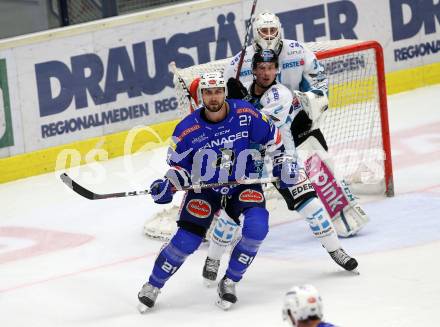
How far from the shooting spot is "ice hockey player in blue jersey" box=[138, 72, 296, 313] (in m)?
6.16

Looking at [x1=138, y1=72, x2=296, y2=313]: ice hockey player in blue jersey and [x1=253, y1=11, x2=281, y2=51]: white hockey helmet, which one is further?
[x1=253, y1=11, x2=281, y2=51]: white hockey helmet

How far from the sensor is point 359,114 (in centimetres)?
847

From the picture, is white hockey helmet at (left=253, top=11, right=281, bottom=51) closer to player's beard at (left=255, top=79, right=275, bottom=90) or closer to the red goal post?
player's beard at (left=255, top=79, right=275, bottom=90)

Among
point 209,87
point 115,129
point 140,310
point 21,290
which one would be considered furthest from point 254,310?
point 115,129

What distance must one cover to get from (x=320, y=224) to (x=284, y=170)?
0.42 m

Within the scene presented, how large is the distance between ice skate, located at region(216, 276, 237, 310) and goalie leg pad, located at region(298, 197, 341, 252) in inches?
27.6

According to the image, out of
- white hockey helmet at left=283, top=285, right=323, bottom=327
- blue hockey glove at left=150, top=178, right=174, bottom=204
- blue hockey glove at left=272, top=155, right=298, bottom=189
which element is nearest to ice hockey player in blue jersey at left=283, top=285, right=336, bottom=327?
white hockey helmet at left=283, top=285, right=323, bottom=327

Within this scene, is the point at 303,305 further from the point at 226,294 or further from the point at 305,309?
the point at 226,294

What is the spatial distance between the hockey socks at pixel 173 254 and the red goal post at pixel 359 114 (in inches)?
84.8

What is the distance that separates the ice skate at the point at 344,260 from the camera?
652cm

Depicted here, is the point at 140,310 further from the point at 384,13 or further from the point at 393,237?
the point at 384,13

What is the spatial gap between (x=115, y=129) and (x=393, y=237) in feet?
11.7

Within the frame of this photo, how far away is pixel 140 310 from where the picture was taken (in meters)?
6.25

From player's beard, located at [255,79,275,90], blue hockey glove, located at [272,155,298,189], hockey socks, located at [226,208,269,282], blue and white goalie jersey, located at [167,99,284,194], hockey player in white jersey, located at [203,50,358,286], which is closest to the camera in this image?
hockey socks, located at [226,208,269,282]
